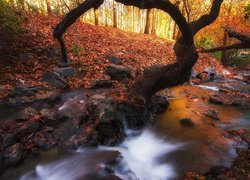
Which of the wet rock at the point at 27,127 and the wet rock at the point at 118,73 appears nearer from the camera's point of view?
the wet rock at the point at 27,127

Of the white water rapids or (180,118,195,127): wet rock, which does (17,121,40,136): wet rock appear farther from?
(180,118,195,127): wet rock

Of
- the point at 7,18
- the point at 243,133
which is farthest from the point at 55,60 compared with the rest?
the point at 243,133

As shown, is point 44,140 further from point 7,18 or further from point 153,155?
point 7,18

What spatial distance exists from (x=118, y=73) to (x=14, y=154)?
6630 millimetres

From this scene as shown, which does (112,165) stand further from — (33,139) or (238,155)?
(238,155)

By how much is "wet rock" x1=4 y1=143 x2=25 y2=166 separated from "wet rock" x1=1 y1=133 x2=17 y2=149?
0.16 meters

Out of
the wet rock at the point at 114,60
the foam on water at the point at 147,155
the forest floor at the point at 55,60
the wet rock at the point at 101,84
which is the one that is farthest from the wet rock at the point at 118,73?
the foam on water at the point at 147,155

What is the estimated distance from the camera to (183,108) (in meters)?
9.98

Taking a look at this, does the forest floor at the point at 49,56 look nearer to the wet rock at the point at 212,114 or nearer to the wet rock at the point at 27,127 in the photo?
the wet rock at the point at 27,127

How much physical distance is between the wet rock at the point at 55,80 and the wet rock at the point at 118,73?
2252mm

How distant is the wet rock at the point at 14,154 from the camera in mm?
5648

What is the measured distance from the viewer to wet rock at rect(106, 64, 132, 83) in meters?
11.4

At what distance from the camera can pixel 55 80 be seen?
Answer: 10.2m

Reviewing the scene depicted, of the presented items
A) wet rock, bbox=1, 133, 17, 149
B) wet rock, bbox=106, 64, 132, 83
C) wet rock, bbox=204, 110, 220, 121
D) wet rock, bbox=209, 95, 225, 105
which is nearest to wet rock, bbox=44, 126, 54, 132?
wet rock, bbox=1, 133, 17, 149
